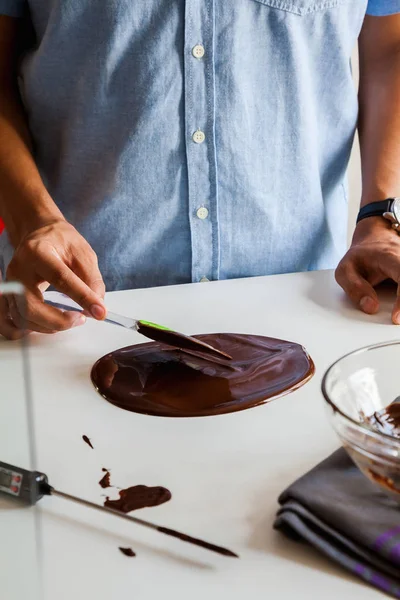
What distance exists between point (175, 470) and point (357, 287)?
1.76 feet

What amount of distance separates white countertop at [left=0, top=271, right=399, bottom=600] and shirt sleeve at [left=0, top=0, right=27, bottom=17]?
1.95 feet

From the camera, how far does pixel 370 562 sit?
1.83 ft

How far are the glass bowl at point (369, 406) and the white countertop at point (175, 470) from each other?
0.06 m

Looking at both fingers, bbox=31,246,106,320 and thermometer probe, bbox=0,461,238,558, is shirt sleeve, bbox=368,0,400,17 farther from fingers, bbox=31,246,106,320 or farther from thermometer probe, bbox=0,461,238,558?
thermometer probe, bbox=0,461,238,558

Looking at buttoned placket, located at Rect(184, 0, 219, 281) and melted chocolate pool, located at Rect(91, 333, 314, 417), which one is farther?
buttoned placket, located at Rect(184, 0, 219, 281)

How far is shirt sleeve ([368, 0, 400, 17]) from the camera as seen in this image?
1425 mm

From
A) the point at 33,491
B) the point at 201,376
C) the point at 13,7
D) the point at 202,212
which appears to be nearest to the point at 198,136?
the point at 202,212

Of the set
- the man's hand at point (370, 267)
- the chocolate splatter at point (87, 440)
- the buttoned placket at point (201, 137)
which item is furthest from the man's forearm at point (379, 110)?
the chocolate splatter at point (87, 440)

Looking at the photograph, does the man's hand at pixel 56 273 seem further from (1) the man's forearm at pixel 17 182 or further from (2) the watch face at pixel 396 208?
(2) the watch face at pixel 396 208

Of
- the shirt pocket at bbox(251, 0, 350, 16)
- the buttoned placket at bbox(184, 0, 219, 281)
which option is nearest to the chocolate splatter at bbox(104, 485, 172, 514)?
the buttoned placket at bbox(184, 0, 219, 281)

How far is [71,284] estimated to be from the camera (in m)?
1.00

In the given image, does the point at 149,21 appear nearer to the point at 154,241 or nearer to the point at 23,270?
the point at 154,241

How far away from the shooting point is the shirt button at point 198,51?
47.9 inches

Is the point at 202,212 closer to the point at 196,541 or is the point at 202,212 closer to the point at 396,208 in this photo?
the point at 396,208
